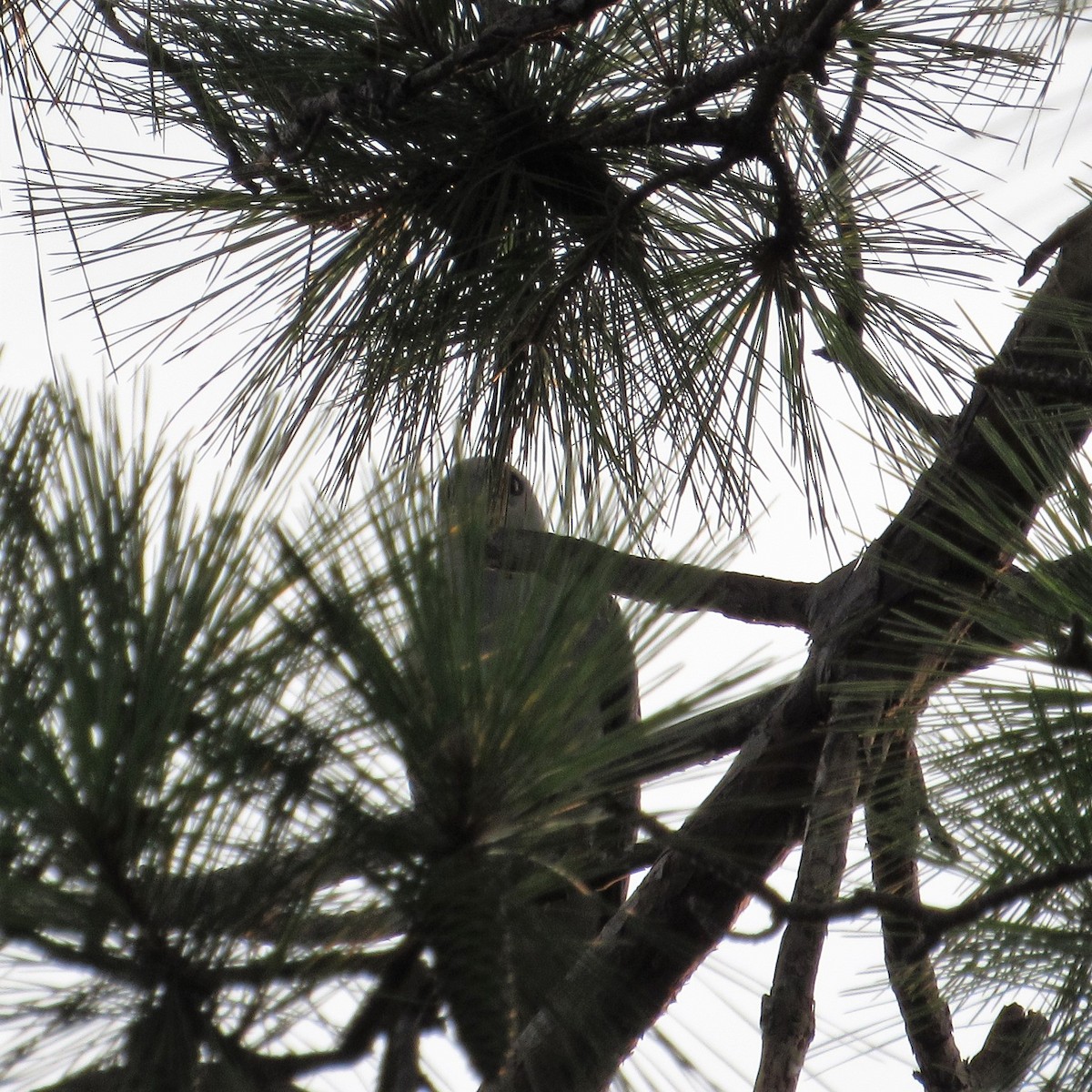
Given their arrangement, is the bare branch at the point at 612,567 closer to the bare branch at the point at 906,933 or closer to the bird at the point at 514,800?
the bird at the point at 514,800

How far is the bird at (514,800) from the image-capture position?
53 cm

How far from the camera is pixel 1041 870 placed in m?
0.65

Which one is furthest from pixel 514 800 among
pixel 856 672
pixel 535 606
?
pixel 856 672

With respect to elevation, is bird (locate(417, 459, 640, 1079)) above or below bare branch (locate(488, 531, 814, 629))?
below

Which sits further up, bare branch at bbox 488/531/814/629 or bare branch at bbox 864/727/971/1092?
bare branch at bbox 488/531/814/629

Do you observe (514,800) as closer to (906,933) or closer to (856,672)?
(906,933)

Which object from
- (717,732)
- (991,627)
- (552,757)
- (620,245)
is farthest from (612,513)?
(620,245)

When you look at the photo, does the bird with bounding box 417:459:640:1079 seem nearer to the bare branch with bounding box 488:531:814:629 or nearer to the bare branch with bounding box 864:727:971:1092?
the bare branch with bounding box 488:531:814:629

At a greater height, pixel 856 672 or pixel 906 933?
pixel 856 672

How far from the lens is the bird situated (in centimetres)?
53

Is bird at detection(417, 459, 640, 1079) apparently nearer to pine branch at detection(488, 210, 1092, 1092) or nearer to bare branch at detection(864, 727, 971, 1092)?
pine branch at detection(488, 210, 1092, 1092)

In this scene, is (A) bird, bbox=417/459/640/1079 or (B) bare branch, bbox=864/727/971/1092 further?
(B) bare branch, bbox=864/727/971/1092

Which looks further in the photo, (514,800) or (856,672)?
(856,672)

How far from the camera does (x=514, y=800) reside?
56 centimetres
